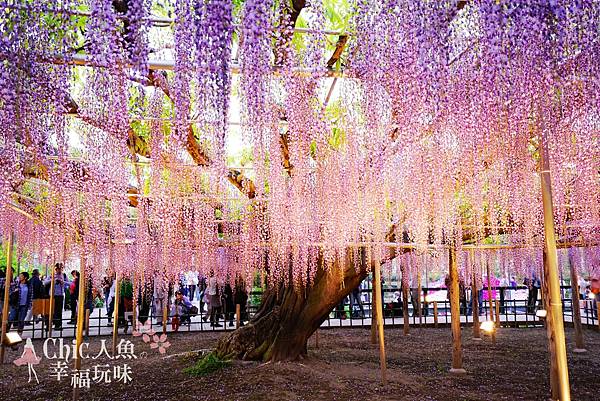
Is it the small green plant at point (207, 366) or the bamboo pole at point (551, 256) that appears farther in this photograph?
the small green plant at point (207, 366)

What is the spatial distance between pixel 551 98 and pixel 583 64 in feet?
0.95

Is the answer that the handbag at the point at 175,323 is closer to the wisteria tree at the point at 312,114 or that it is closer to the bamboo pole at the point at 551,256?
the wisteria tree at the point at 312,114

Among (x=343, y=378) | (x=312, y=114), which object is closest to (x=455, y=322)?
(x=343, y=378)

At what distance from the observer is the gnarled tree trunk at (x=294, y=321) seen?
694cm

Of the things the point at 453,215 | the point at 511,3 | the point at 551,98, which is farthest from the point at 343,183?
the point at 511,3

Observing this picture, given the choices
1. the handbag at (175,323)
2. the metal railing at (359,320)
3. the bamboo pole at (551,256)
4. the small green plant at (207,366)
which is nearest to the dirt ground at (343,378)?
the small green plant at (207,366)

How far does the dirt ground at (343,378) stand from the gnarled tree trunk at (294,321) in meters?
0.27

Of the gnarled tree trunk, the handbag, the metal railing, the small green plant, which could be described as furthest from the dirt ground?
the metal railing

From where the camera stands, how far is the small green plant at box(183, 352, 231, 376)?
6.45 m

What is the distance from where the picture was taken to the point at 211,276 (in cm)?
1223

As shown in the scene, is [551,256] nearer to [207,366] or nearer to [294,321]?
[294,321]

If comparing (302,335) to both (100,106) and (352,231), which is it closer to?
(352,231)

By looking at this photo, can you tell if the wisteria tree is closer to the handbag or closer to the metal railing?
the handbag

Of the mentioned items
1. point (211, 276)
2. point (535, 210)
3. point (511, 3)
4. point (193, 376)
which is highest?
point (511, 3)
